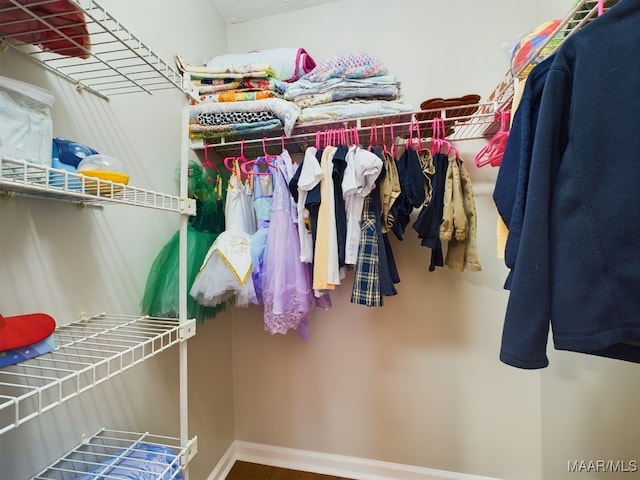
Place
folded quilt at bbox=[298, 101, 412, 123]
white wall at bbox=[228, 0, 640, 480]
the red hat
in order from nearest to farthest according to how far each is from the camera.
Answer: the red hat → folded quilt at bbox=[298, 101, 412, 123] → white wall at bbox=[228, 0, 640, 480]

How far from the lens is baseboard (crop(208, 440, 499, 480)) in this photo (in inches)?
57.6

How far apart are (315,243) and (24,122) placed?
815 mm

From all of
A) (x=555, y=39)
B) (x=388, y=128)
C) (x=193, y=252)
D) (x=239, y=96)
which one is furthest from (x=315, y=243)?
(x=555, y=39)

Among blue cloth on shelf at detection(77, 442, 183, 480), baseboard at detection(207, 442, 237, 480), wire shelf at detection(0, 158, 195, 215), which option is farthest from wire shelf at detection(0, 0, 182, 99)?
baseboard at detection(207, 442, 237, 480)

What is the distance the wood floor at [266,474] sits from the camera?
1.51 metres

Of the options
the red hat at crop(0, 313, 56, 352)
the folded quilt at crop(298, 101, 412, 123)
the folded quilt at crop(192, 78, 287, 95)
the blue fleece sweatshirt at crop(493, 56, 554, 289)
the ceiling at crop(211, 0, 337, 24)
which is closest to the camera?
the red hat at crop(0, 313, 56, 352)

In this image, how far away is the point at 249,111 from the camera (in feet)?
4.03

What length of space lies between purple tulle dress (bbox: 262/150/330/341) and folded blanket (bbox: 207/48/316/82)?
0.50 m

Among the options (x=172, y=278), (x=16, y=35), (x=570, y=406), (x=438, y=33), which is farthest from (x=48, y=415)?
(x=438, y=33)

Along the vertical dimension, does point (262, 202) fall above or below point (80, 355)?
above

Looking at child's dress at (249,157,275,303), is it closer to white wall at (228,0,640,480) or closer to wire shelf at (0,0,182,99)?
wire shelf at (0,0,182,99)

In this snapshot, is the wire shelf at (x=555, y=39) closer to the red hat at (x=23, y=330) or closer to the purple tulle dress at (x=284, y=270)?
the purple tulle dress at (x=284, y=270)

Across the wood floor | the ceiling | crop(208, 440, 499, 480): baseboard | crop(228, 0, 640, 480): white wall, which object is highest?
the ceiling

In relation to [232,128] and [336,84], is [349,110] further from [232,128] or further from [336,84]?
[232,128]
